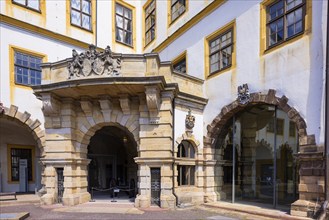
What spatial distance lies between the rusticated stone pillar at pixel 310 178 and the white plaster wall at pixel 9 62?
11481mm

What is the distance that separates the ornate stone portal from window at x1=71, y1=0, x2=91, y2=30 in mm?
5759

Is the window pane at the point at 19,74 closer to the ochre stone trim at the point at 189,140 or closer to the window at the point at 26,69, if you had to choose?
the window at the point at 26,69

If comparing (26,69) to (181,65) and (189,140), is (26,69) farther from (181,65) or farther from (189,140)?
(189,140)

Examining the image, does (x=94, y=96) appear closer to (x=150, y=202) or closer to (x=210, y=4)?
(x=150, y=202)

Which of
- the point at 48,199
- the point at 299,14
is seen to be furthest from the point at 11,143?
the point at 299,14

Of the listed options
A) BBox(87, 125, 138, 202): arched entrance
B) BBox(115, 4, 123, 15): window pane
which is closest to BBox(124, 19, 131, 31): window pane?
BBox(115, 4, 123, 15): window pane

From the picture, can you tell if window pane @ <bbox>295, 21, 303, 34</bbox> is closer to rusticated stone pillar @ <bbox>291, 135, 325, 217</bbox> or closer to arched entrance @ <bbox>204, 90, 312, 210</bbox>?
arched entrance @ <bbox>204, 90, 312, 210</bbox>

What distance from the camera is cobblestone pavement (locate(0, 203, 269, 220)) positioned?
8.99 meters

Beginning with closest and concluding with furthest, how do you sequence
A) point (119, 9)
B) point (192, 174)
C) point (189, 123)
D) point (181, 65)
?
point (189, 123) < point (192, 174) < point (181, 65) < point (119, 9)

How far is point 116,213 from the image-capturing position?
9.47 meters

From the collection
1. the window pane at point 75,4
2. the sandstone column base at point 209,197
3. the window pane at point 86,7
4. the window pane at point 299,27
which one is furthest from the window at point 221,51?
the window pane at point 75,4

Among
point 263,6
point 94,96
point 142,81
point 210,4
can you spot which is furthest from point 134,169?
point 263,6

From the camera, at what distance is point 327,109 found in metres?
7.83

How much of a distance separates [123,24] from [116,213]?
41.8 feet
